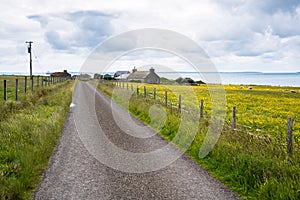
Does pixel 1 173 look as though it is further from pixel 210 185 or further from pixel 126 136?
pixel 126 136

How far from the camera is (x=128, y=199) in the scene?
535cm

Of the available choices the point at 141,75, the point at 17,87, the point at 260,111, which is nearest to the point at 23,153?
the point at 17,87

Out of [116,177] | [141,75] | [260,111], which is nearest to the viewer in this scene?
[116,177]

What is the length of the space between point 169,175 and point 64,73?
163m

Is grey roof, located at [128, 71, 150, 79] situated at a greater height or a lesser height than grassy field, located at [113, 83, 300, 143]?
greater

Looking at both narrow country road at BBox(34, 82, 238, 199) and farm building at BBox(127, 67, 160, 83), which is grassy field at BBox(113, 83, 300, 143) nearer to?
narrow country road at BBox(34, 82, 238, 199)

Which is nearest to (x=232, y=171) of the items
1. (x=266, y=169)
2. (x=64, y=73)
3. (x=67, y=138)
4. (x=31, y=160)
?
(x=266, y=169)

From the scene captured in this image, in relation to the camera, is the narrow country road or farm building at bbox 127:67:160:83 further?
farm building at bbox 127:67:160:83

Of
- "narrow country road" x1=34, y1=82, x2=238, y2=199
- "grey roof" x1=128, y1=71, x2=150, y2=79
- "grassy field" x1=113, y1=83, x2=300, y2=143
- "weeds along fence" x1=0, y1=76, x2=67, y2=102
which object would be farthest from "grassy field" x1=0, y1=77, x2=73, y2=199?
"grey roof" x1=128, y1=71, x2=150, y2=79

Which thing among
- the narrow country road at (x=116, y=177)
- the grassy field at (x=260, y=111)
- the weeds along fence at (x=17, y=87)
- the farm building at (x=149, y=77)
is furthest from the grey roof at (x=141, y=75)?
the narrow country road at (x=116, y=177)

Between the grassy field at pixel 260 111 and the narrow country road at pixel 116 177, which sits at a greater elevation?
the narrow country road at pixel 116 177

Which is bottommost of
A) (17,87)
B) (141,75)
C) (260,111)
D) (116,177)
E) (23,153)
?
(260,111)

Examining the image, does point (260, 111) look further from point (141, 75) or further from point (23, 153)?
point (141, 75)

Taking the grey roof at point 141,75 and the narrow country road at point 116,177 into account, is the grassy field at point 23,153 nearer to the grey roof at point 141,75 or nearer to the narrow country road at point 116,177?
the narrow country road at point 116,177
